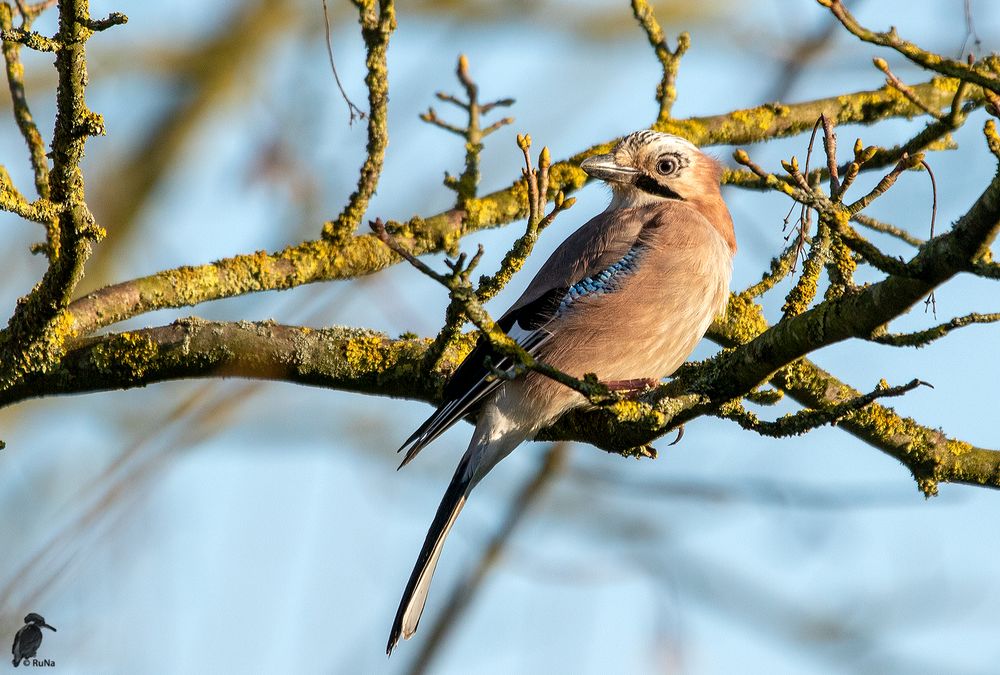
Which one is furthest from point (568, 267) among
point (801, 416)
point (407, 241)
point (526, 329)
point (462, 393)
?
point (801, 416)

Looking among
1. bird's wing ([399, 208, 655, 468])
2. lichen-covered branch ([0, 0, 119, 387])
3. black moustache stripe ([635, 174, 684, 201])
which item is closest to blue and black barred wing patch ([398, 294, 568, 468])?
bird's wing ([399, 208, 655, 468])

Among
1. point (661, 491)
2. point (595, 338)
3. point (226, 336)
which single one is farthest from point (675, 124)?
point (226, 336)

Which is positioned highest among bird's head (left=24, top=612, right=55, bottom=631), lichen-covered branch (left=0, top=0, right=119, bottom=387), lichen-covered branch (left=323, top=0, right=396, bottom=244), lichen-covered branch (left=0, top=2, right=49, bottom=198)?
lichen-covered branch (left=323, top=0, right=396, bottom=244)

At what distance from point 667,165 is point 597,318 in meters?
1.34

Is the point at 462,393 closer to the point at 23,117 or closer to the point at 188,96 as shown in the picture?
the point at 23,117

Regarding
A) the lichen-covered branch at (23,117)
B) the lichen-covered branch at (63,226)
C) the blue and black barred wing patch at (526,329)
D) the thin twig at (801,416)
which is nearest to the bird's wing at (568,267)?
the blue and black barred wing patch at (526,329)

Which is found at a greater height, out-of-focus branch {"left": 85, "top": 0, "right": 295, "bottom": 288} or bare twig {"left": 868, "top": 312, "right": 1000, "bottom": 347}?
out-of-focus branch {"left": 85, "top": 0, "right": 295, "bottom": 288}

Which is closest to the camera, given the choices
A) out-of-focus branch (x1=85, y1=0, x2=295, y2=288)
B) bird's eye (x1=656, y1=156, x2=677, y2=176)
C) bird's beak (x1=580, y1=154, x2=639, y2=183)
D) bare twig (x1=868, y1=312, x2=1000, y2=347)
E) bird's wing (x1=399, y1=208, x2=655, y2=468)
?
bare twig (x1=868, y1=312, x2=1000, y2=347)

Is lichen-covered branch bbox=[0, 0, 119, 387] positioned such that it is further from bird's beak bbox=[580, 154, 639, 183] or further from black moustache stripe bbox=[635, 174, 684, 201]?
black moustache stripe bbox=[635, 174, 684, 201]

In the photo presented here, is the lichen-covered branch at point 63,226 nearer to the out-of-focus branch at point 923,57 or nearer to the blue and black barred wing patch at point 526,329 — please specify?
the blue and black barred wing patch at point 526,329

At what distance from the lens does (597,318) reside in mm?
5691

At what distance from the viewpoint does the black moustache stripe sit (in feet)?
21.5

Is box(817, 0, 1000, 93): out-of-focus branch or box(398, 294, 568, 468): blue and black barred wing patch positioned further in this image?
box(398, 294, 568, 468): blue and black barred wing patch

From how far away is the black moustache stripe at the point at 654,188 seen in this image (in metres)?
6.57
